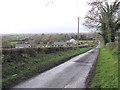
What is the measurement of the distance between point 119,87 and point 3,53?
10.5 m

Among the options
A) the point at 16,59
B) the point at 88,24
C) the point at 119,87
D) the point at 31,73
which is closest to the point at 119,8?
the point at 88,24

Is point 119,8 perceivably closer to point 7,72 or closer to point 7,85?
point 7,72

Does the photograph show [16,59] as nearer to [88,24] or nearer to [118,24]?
[118,24]

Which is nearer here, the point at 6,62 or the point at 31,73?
the point at 31,73

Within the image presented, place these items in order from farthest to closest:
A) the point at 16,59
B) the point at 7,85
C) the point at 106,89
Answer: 1. the point at 16,59
2. the point at 7,85
3. the point at 106,89

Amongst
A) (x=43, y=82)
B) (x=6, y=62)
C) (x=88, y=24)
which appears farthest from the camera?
(x=88, y=24)

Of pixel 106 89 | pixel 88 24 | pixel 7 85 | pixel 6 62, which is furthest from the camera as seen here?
pixel 88 24

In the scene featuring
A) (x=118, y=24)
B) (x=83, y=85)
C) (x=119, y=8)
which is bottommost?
(x=83, y=85)

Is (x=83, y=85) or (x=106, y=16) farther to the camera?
(x=106, y=16)

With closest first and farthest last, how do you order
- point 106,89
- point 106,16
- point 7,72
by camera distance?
point 106,89 < point 7,72 < point 106,16

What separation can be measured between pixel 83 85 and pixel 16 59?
9.32 metres

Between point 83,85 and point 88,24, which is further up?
point 88,24

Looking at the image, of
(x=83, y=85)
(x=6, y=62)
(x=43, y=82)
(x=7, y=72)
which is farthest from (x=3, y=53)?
(x=83, y=85)

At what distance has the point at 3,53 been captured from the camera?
59.1 feet
